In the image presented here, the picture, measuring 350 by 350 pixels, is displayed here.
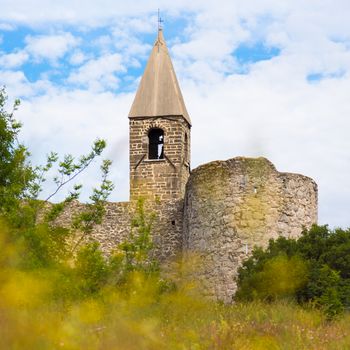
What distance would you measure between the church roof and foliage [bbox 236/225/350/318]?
12.9 meters

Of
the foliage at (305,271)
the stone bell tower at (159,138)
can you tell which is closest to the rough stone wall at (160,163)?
the stone bell tower at (159,138)

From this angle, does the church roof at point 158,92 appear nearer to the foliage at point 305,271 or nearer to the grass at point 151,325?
the foliage at point 305,271

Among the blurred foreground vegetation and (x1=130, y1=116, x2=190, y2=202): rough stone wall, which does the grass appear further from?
(x1=130, y1=116, x2=190, y2=202): rough stone wall

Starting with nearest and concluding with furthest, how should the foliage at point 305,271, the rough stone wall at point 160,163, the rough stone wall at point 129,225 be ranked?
the foliage at point 305,271 → the rough stone wall at point 129,225 → the rough stone wall at point 160,163

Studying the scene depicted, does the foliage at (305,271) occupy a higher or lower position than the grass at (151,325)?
higher

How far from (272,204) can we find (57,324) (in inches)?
538

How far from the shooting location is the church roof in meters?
28.8

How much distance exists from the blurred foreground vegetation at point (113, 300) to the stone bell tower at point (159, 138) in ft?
22.8

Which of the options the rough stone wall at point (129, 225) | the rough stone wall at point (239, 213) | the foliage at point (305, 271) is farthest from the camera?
the rough stone wall at point (129, 225)

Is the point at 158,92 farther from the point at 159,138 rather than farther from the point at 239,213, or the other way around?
the point at 239,213

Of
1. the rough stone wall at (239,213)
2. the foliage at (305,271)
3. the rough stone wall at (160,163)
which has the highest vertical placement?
the rough stone wall at (160,163)

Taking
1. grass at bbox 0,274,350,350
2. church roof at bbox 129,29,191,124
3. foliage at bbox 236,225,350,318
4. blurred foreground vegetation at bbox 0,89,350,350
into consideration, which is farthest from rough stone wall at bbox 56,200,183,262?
grass at bbox 0,274,350,350

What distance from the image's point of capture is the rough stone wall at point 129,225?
24391 millimetres

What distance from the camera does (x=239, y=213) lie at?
19.5 m
